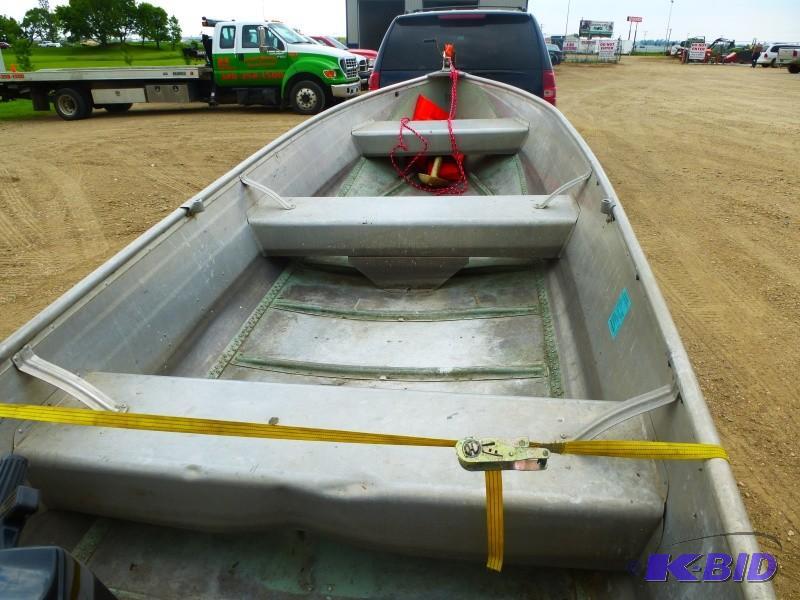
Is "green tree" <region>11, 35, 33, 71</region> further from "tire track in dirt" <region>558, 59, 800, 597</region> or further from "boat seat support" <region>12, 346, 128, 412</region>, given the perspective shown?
"boat seat support" <region>12, 346, 128, 412</region>

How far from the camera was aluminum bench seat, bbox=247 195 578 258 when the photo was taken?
246 centimetres

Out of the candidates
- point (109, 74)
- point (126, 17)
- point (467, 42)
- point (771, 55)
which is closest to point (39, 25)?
point (126, 17)

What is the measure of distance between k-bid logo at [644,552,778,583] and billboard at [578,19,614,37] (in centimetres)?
5301

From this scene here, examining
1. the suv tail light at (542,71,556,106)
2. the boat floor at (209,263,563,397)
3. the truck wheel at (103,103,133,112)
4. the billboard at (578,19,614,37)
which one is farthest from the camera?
the billboard at (578,19,614,37)

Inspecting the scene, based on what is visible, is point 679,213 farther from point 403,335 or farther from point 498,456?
point 498,456

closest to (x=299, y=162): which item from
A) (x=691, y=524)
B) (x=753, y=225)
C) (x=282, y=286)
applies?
(x=282, y=286)

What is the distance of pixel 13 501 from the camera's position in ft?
3.43

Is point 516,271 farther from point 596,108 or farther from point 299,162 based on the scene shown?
point 596,108

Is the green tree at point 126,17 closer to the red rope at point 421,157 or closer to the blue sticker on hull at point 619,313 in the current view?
the red rope at point 421,157

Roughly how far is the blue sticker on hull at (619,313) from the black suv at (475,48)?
13.6ft

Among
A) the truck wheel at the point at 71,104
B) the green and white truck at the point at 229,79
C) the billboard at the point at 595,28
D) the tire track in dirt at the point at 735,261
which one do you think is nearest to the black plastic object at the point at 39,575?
the tire track in dirt at the point at 735,261

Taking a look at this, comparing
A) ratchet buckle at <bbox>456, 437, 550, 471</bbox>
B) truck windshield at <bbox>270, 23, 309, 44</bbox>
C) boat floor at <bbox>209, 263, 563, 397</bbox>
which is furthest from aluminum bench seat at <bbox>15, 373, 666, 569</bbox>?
truck windshield at <bbox>270, 23, 309, 44</bbox>

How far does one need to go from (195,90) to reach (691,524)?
14.0m

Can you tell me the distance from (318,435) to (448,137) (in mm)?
3283
